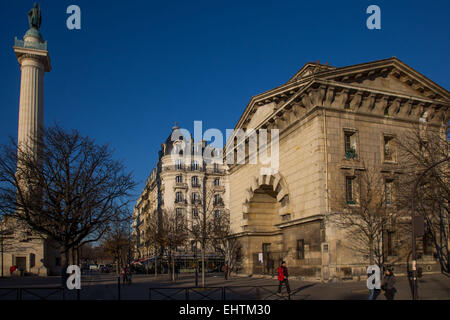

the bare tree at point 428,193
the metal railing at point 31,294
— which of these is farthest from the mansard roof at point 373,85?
the metal railing at point 31,294

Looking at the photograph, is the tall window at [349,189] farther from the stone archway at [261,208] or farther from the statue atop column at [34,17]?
the statue atop column at [34,17]

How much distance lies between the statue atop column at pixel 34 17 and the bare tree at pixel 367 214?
48199 mm

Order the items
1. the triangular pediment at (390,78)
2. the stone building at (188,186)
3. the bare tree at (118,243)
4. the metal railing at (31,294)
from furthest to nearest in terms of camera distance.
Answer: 1. the stone building at (188,186)
2. the bare tree at (118,243)
3. the triangular pediment at (390,78)
4. the metal railing at (31,294)

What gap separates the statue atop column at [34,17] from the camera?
186ft

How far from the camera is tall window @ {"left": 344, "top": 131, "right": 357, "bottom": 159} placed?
94.1 feet

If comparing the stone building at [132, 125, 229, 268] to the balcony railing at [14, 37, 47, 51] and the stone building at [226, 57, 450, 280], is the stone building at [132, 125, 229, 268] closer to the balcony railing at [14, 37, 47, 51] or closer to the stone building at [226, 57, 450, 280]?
the balcony railing at [14, 37, 47, 51]

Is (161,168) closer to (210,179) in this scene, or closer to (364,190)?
(210,179)

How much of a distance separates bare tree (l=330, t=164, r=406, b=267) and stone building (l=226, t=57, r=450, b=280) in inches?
13.9

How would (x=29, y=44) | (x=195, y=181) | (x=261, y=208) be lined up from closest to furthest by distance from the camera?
1. (x=261, y=208)
2. (x=29, y=44)
3. (x=195, y=181)

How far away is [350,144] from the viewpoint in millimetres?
29094

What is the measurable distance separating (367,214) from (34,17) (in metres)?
51.0

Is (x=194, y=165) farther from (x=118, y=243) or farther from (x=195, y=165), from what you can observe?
(x=118, y=243)

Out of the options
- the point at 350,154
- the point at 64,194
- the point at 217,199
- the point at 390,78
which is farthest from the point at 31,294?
the point at 217,199

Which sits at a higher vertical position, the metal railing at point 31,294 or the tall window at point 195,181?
the tall window at point 195,181
